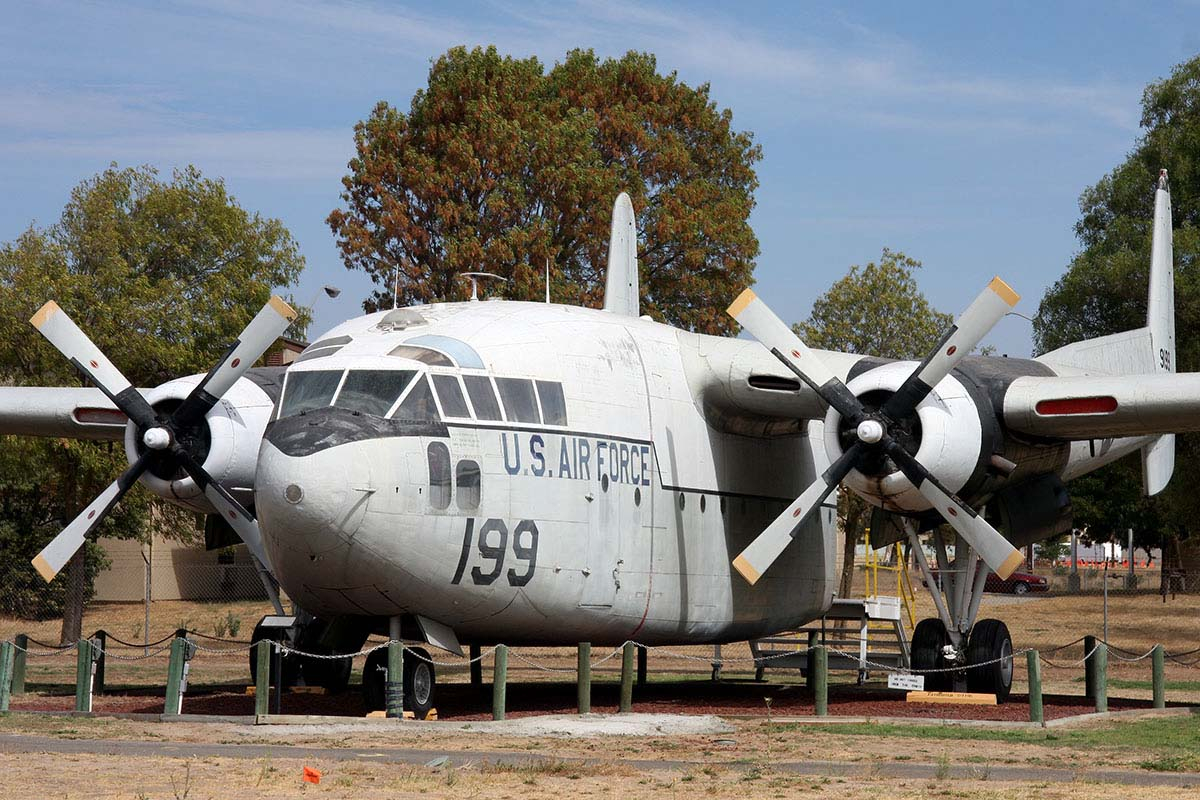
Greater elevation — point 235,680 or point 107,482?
point 107,482

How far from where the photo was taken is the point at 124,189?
1390 inches

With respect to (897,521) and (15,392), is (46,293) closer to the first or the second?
(15,392)

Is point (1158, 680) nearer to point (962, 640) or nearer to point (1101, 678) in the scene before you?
point (1101, 678)

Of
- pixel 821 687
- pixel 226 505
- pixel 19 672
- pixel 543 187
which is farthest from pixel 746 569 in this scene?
pixel 543 187

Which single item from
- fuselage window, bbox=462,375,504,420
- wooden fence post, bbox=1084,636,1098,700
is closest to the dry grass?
wooden fence post, bbox=1084,636,1098,700

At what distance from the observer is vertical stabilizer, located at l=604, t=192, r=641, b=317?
956 inches

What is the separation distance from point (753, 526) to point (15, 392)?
11197mm

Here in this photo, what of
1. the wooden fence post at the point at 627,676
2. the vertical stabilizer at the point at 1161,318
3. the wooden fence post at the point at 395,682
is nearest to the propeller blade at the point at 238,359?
the wooden fence post at the point at 395,682

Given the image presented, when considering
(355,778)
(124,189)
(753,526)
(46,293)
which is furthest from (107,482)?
(355,778)

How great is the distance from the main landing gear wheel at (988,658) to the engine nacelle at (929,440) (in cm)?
261

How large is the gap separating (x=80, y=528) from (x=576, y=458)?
687cm

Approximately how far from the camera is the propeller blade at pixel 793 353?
60.7 feet

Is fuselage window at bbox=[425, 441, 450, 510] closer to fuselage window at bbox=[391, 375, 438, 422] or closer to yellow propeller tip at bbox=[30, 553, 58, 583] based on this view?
fuselage window at bbox=[391, 375, 438, 422]

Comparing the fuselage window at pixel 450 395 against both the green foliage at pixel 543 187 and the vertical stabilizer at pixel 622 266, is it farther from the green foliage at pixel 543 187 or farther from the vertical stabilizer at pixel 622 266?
the green foliage at pixel 543 187
